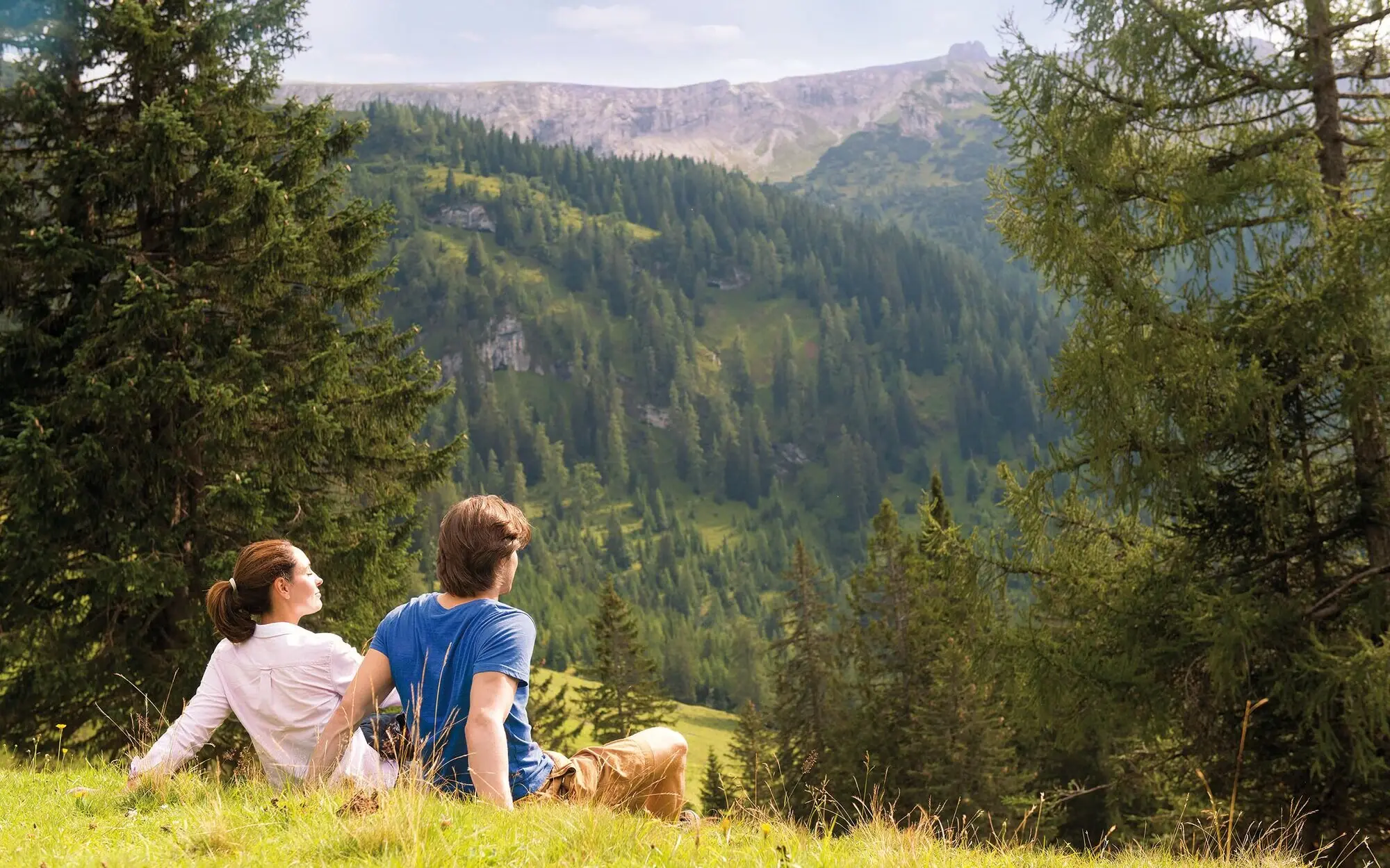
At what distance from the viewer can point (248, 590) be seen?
520 cm

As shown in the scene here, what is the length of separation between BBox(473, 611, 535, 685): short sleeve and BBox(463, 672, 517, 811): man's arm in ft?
0.16

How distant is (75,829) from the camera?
15.3 feet

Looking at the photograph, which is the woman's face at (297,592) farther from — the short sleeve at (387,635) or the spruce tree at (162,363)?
the spruce tree at (162,363)

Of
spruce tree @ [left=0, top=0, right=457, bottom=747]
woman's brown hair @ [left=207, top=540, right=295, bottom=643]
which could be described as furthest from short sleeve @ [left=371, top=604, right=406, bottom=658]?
spruce tree @ [left=0, top=0, right=457, bottom=747]

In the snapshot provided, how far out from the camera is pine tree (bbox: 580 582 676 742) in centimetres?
3834

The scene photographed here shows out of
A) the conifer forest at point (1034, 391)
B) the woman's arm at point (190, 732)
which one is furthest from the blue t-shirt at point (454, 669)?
the conifer forest at point (1034, 391)

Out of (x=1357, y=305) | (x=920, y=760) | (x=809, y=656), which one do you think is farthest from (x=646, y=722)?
(x=1357, y=305)

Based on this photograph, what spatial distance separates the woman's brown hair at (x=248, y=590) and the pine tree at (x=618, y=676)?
3290cm

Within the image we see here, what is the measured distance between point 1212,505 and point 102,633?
42.3 feet

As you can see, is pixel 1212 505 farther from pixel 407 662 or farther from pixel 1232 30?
pixel 407 662

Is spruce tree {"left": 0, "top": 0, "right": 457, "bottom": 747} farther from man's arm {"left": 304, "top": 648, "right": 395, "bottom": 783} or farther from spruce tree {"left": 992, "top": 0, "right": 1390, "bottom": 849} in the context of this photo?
spruce tree {"left": 992, "top": 0, "right": 1390, "bottom": 849}

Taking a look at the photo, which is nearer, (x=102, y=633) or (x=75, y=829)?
(x=75, y=829)

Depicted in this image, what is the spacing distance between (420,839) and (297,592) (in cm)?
196

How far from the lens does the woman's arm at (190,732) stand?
5168 millimetres
